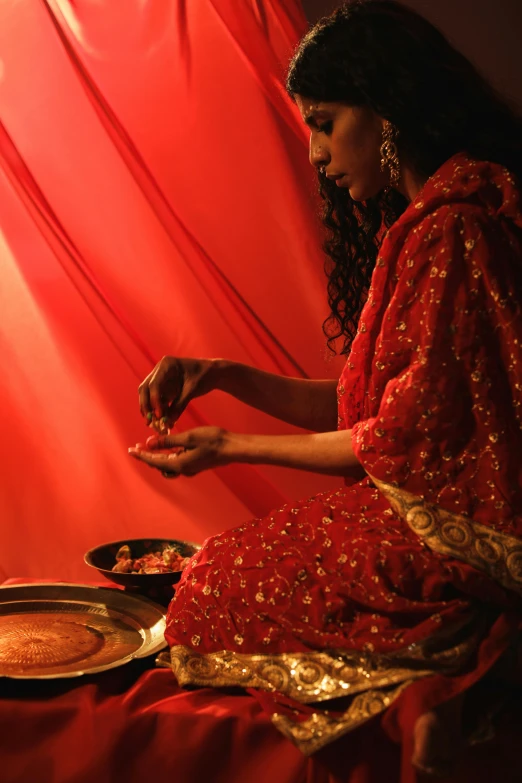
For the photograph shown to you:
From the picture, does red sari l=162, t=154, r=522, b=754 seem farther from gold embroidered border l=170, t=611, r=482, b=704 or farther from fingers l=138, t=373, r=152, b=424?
fingers l=138, t=373, r=152, b=424

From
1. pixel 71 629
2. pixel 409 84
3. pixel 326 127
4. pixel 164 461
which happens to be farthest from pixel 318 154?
pixel 71 629

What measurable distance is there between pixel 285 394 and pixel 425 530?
0.55 meters

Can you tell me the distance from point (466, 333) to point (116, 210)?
53.3 inches

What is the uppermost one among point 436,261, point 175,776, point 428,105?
point 428,105

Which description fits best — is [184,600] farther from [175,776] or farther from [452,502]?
[452,502]

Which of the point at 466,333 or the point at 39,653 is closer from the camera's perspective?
the point at 466,333

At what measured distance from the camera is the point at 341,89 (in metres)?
1.29

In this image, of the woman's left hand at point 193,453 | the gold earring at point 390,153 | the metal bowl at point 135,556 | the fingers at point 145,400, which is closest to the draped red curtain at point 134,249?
the metal bowl at point 135,556

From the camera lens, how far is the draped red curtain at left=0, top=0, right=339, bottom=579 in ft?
7.00

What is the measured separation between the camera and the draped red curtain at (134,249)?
2.13 metres

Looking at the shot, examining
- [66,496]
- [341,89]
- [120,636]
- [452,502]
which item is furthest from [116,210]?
[452,502]

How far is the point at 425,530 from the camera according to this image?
3.62 feet

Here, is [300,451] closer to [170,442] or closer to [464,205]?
[170,442]

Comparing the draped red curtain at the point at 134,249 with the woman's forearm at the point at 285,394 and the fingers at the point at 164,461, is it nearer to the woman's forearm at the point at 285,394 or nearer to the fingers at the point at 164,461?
the woman's forearm at the point at 285,394
